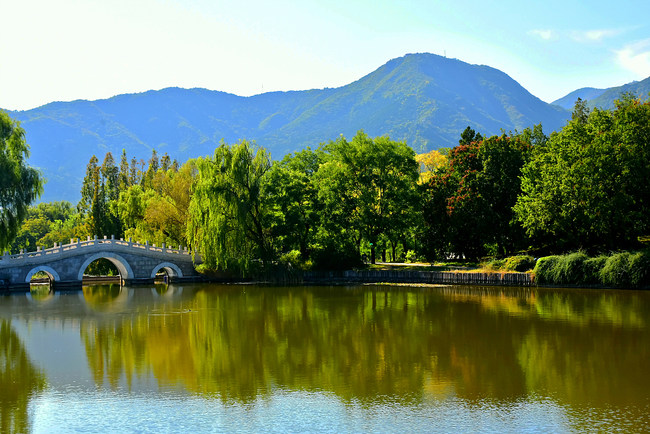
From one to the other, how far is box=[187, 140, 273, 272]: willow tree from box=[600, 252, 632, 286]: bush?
27.5 meters

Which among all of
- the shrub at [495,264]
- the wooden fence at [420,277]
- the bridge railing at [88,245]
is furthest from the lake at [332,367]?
the bridge railing at [88,245]

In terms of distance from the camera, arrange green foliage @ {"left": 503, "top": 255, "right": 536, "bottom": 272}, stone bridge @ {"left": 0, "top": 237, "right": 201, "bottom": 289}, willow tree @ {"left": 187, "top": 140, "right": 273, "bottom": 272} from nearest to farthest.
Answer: green foliage @ {"left": 503, "top": 255, "right": 536, "bottom": 272} → stone bridge @ {"left": 0, "top": 237, "right": 201, "bottom": 289} → willow tree @ {"left": 187, "top": 140, "right": 273, "bottom": 272}

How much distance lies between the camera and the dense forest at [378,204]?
47.4 m

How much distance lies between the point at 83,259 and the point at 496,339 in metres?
39.5

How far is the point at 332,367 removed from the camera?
2030 cm

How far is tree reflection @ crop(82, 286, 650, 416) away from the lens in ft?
58.6

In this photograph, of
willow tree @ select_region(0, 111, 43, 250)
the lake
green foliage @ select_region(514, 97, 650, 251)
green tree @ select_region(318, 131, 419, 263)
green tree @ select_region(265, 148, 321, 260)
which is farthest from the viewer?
green tree @ select_region(318, 131, 419, 263)

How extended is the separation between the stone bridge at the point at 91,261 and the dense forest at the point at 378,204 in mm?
3173

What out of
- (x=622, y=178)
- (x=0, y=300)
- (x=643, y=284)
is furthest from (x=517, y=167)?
(x=0, y=300)

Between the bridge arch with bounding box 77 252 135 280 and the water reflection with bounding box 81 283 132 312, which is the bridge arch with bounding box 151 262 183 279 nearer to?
the bridge arch with bounding box 77 252 135 280

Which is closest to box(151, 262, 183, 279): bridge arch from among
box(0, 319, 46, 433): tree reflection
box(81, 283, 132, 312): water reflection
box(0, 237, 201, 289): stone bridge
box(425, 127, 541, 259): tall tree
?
box(0, 237, 201, 289): stone bridge

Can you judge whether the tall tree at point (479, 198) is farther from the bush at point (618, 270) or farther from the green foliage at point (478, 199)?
the bush at point (618, 270)

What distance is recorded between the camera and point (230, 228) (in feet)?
174

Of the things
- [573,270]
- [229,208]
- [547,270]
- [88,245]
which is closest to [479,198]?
[547,270]
